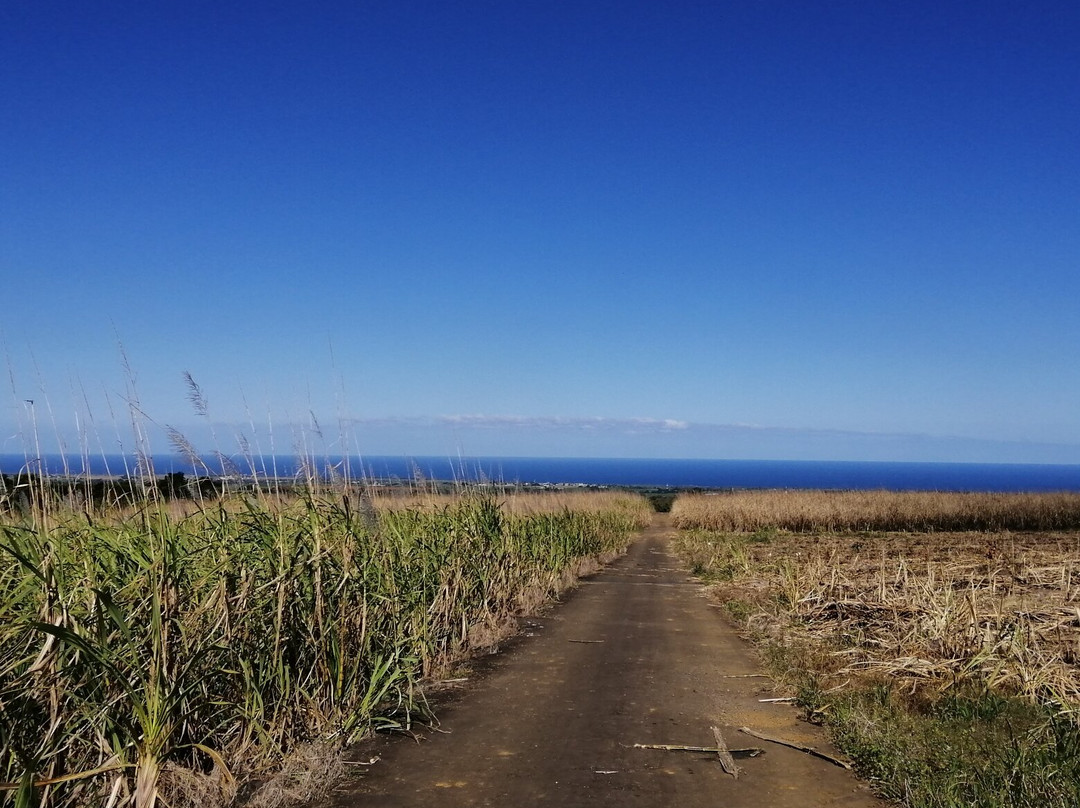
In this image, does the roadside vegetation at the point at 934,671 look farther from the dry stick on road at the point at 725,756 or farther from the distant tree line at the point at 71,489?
the distant tree line at the point at 71,489

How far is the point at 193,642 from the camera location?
174 inches

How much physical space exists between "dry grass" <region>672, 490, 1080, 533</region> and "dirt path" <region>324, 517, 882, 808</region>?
30.6 m

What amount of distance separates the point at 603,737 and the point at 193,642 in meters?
3.07

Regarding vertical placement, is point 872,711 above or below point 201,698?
below

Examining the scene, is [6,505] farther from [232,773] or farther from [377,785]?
[377,785]

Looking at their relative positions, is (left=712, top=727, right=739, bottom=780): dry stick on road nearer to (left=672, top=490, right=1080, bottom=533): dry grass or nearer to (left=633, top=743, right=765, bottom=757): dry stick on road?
(left=633, top=743, right=765, bottom=757): dry stick on road

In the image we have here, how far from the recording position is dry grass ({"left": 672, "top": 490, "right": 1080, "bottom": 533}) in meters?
36.7

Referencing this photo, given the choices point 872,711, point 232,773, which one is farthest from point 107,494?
point 872,711

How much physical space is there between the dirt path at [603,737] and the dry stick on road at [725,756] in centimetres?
6

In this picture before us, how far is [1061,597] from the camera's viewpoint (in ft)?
35.6

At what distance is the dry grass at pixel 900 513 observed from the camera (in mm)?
36656

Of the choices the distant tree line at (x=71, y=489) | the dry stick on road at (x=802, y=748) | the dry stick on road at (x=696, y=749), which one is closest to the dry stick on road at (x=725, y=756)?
the dry stick on road at (x=696, y=749)

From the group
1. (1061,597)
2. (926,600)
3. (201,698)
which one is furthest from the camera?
(1061,597)

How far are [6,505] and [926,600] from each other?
9653 millimetres
